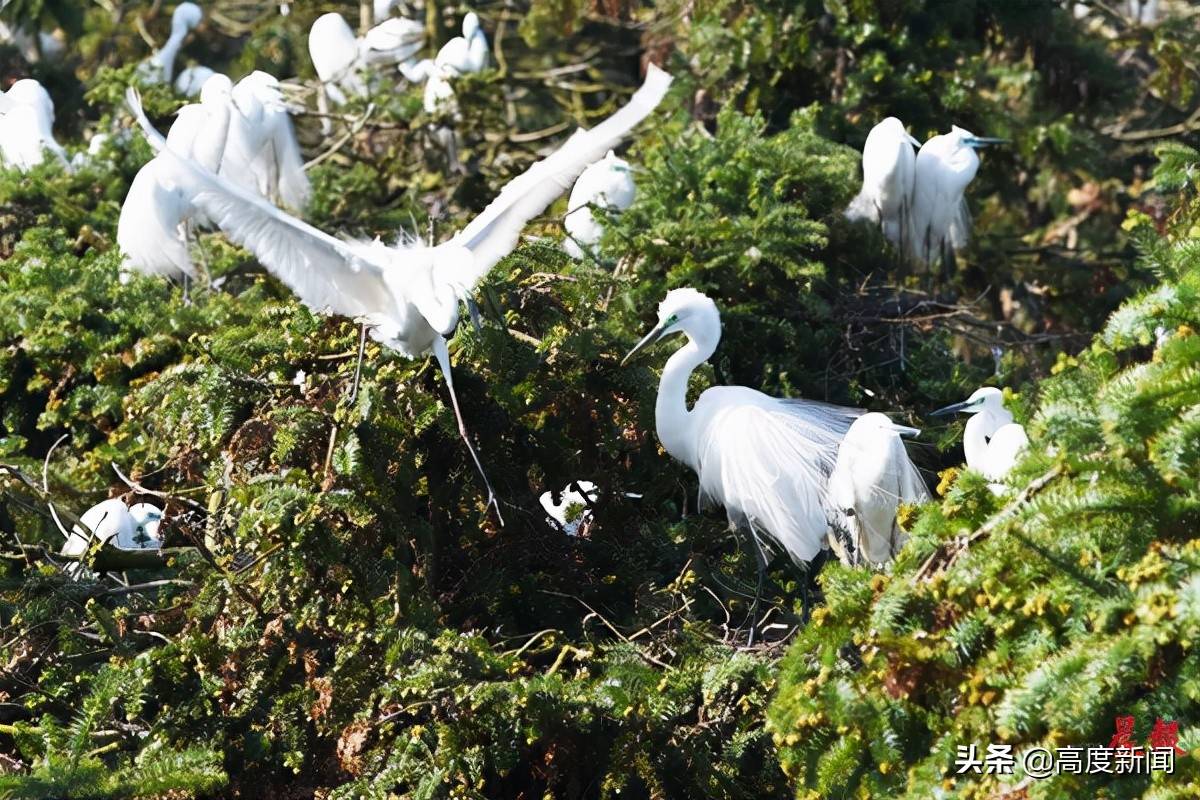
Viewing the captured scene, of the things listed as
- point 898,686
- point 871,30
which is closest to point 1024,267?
point 871,30

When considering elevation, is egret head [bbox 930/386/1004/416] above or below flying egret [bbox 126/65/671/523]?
below

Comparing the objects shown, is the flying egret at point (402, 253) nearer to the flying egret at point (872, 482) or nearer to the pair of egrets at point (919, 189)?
the flying egret at point (872, 482)

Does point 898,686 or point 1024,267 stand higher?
point 898,686

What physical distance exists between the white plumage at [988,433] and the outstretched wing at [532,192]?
136 centimetres

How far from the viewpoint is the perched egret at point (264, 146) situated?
805cm

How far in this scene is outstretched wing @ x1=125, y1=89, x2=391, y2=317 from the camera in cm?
472

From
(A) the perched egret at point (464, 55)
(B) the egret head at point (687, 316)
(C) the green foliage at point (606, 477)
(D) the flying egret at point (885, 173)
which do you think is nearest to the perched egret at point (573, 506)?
(C) the green foliage at point (606, 477)

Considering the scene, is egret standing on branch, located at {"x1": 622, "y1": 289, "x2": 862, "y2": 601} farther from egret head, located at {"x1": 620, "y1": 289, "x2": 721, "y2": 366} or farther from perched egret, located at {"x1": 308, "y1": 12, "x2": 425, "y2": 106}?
perched egret, located at {"x1": 308, "y1": 12, "x2": 425, "y2": 106}

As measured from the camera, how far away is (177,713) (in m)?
4.24

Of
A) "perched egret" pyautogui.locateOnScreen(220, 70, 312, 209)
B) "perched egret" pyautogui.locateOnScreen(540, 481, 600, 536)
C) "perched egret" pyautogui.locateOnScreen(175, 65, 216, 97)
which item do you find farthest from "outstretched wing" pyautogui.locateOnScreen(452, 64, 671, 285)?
"perched egret" pyautogui.locateOnScreen(175, 65, 216, 97)

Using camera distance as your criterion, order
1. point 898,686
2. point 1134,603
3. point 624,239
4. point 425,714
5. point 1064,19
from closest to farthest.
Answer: point 1134,603, point 898,686, point 425,714, point 624,239, point 1064,19

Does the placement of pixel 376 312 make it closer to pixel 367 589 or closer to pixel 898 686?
pixel 367 589

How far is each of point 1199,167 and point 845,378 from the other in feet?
5.33

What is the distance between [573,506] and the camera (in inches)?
193
